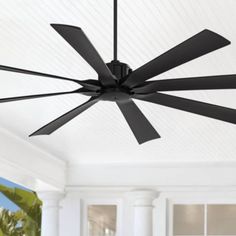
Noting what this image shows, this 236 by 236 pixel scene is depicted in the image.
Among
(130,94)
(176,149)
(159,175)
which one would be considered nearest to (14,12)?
(130,94)

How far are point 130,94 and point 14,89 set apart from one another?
1.91m

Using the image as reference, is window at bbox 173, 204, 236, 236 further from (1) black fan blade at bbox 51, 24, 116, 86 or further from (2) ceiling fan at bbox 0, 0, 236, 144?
(1) black fan blade at bbox 51, 24, 116, 86

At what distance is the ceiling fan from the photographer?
227 cm

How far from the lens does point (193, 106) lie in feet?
9.00

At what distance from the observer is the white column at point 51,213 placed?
21.1 ft

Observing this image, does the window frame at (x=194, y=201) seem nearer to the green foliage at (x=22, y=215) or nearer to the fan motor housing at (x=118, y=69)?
the fan motor housing at (x=118, y=69)

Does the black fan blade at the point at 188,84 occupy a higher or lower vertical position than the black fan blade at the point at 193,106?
higher

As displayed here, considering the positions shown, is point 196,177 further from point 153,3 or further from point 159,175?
point 153,3

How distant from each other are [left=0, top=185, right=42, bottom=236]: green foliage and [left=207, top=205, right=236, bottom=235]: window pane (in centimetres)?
428

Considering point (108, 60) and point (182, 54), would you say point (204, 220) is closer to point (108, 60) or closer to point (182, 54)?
point (108, 60)

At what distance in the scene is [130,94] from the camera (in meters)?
2.59

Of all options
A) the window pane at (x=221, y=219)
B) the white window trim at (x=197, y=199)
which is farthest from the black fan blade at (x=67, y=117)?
the window pane at (x=221, y=219)

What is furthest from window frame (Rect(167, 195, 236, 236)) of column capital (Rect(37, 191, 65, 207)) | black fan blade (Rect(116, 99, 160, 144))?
black fan blade (Rect(116, 99, 160, 144))

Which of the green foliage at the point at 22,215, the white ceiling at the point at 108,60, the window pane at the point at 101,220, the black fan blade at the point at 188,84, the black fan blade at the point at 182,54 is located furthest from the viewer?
the green foliage at the point at 22,215
